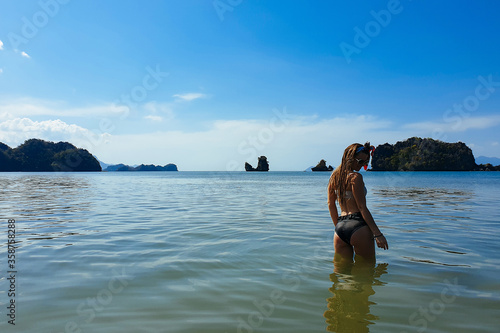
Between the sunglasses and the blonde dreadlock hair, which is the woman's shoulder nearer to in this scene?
the blonde dreadlock hair

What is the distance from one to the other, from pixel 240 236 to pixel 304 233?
94.3 inches

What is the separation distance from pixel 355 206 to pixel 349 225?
42 centimetres

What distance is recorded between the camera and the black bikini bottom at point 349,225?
19.7 ft

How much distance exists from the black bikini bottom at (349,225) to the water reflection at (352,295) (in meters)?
0.64

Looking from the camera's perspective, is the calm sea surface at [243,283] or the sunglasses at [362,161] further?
the sunglasses at [362,161]

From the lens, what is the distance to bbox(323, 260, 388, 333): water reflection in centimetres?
411

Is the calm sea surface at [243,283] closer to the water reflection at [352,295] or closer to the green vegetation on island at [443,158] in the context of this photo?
the water reflection at [352,295]

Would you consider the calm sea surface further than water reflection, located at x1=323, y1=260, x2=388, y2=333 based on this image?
Yes

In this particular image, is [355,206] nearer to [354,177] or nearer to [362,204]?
[362,204]

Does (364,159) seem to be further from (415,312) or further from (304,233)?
(304,233)

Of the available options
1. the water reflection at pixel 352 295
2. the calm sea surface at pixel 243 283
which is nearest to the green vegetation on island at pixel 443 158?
the calm sea surface at pixel 243 283


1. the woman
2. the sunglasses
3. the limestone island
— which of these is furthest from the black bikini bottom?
the limestone island

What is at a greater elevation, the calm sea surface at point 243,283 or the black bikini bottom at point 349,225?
the black bikini bottom at point 349,225

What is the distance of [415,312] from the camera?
14.8 ft
